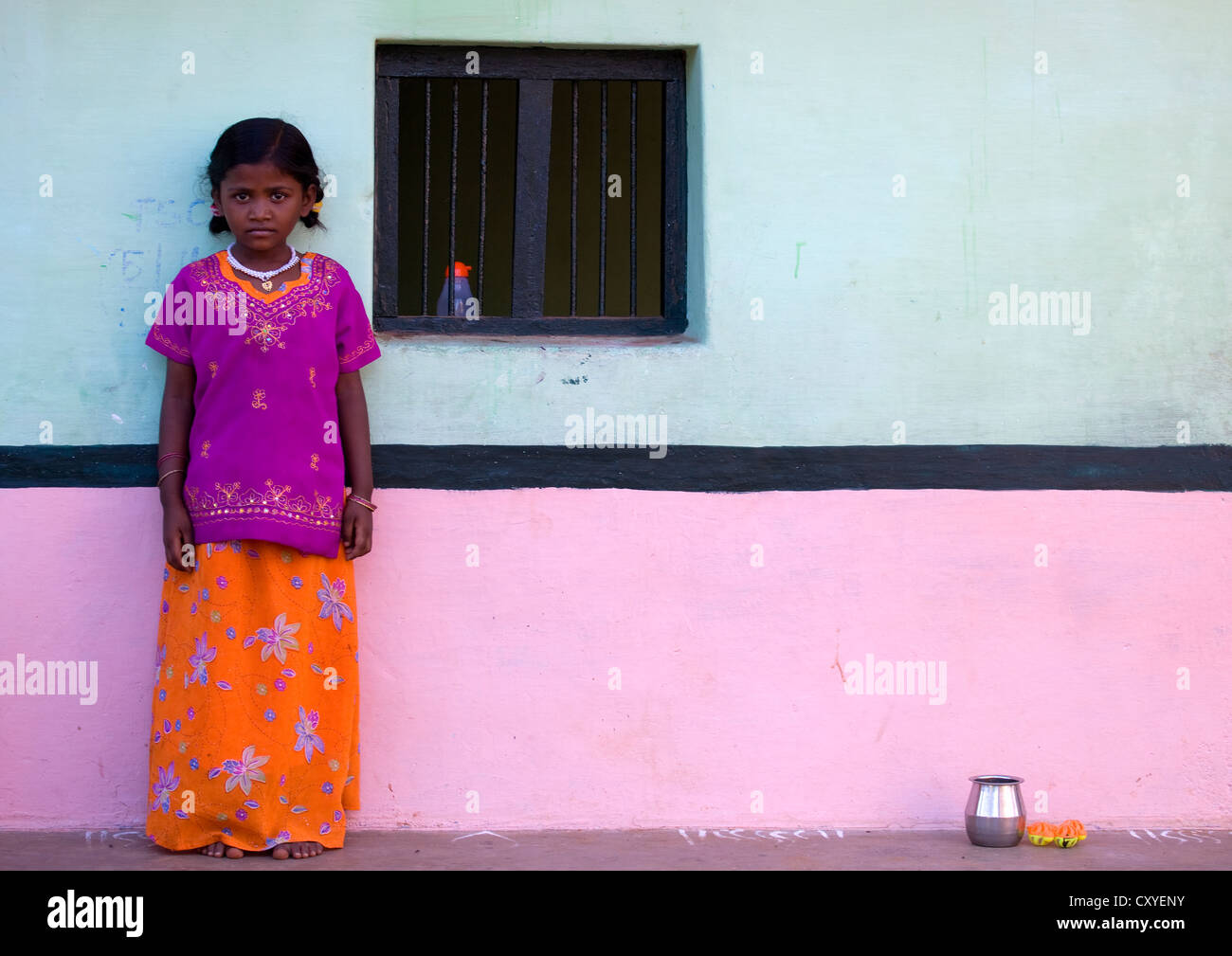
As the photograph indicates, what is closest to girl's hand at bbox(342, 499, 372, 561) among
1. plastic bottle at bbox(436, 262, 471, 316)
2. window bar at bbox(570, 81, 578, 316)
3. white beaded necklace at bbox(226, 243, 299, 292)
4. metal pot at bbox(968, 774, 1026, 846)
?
white beaded necklace at bbox(226, 243, 299, 292)

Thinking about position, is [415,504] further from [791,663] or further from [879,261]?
[879,261]

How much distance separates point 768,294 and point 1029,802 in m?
1.82

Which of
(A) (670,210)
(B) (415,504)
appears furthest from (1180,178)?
(B) (415,504)

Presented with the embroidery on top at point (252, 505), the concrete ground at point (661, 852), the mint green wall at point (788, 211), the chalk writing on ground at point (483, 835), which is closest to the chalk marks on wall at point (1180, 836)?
the concrete ground at point (661, 852)

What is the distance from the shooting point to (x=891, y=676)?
400cm

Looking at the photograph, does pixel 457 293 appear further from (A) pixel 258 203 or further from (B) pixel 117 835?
(B) pixel 117 835

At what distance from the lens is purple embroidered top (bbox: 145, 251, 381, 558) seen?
3590 mm

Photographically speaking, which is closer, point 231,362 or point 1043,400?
point 231,362

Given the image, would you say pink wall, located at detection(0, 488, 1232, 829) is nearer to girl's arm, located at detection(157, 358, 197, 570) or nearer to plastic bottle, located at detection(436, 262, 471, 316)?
A: girl's arm, located at detection(157, 358, 197, 570)

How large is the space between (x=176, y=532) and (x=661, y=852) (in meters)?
1.67

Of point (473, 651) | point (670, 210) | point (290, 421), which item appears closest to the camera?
point (290, 421)

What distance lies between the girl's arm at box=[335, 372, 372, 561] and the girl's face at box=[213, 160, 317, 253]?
0.47 meters

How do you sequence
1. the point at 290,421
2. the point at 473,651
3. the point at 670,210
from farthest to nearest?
1. the point at 670,210
2. the point at 473,651
3. the point at 290,421

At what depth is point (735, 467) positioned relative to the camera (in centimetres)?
403
